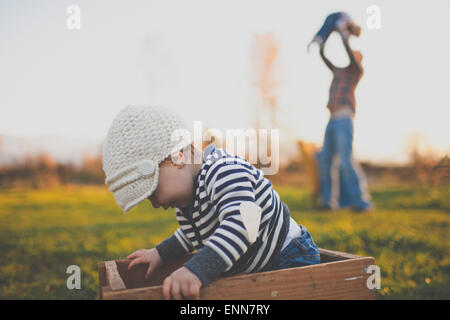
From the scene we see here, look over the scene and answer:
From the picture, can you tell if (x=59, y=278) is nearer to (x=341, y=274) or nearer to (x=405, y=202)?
(x=341, y=274)

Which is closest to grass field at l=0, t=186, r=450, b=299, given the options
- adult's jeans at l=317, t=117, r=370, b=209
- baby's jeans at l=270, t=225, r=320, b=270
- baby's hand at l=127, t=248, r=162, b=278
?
adult's jeans at l=317, t=117, r=370, b=209

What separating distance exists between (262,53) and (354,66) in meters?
4.86

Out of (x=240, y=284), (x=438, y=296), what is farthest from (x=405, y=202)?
(x=240, y=284)

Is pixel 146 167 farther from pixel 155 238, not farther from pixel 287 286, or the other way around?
pixel 155 238

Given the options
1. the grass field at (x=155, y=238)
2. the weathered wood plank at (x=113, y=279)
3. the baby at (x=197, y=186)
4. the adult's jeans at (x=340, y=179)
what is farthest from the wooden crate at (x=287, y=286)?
the adult's jeans at (x=340, y=179)

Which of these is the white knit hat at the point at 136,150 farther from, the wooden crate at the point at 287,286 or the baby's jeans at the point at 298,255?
the baby's jeans at the point at 298,255

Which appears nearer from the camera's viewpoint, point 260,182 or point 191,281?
point 191,281

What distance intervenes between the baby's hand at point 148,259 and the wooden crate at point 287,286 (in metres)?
0.21

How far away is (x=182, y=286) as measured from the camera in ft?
3.62

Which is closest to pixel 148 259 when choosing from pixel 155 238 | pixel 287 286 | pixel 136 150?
pixel 136 150

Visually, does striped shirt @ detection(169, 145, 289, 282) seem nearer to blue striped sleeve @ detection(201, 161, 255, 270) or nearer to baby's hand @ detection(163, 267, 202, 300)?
blue striped sleeve @ detection(201, 161, 255, 270)

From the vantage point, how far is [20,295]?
2252 millimetres

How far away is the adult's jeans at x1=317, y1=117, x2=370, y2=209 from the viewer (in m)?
4.79

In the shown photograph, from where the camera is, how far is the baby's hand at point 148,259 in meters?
1.66
